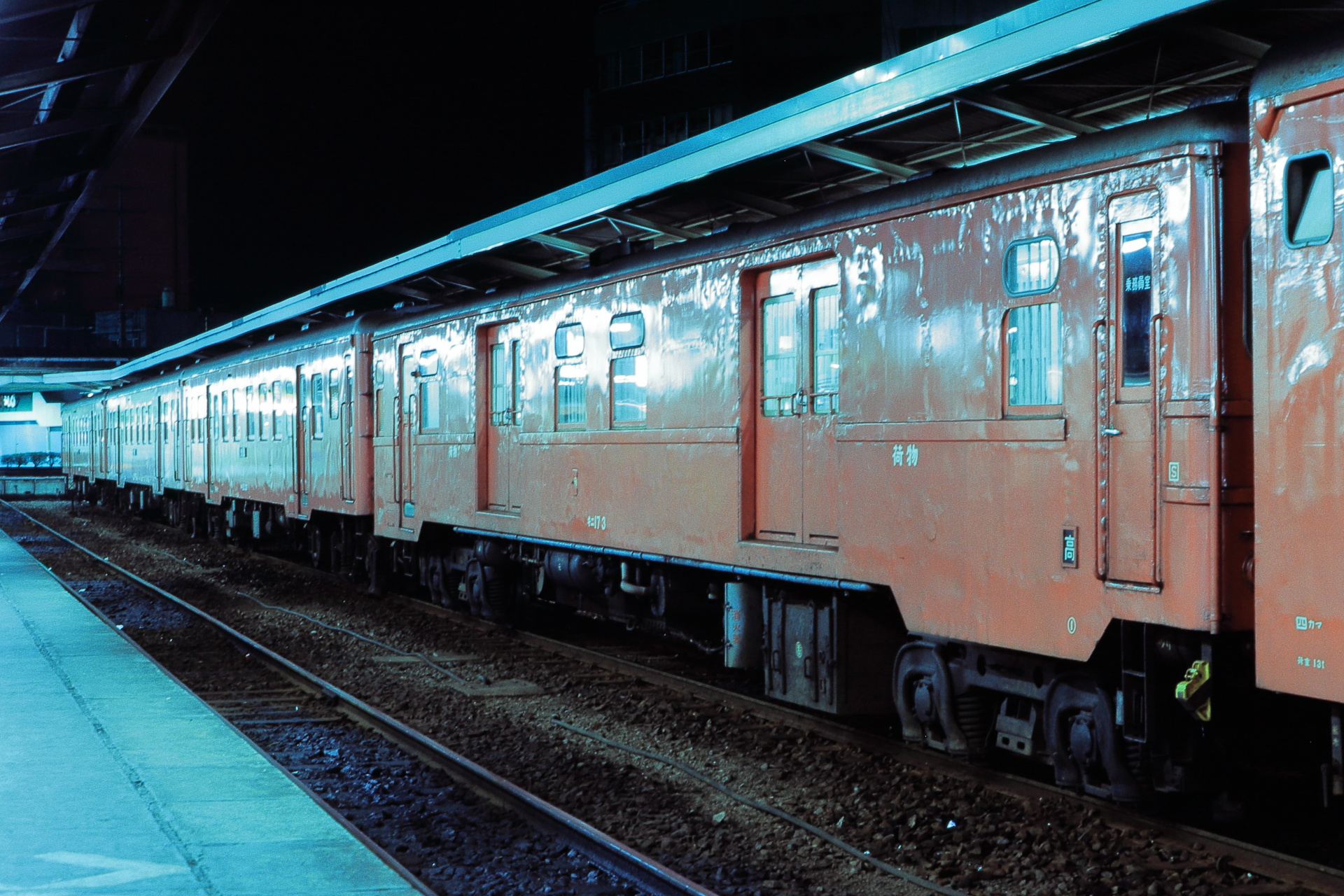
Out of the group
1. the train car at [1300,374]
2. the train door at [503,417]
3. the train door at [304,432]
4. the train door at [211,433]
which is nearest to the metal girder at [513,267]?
the train door at [503,417]

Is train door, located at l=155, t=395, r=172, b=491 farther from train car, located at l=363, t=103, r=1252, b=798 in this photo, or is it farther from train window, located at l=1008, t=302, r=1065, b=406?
train window, located at l=1008, t=302, r=1065, b=406

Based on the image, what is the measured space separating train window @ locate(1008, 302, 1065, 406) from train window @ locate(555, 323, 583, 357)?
16.9ft

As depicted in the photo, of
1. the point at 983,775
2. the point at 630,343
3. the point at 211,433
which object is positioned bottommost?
the point at 983,775

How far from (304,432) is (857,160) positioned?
1303 centimetres

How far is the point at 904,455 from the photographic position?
752cm

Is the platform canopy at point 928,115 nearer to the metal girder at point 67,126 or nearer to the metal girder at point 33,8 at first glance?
the metal girder at point 67,126

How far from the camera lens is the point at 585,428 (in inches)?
445

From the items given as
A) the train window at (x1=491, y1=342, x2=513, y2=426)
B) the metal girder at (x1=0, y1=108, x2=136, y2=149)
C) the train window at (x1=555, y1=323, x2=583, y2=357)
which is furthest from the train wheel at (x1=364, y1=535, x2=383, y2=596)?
the train window at (x1=555, y1=323, x2=583, y2=357)

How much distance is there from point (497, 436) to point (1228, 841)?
8.56m

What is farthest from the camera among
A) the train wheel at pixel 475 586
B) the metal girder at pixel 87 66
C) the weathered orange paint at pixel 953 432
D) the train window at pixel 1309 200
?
the train wheel at pixel 475 586

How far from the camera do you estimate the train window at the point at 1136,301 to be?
600cm

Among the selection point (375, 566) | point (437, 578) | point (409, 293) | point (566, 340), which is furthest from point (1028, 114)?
point (375, 566)

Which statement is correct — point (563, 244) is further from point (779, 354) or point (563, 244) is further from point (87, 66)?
point (87, 66)

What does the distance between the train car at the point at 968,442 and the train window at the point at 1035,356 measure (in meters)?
0.02
